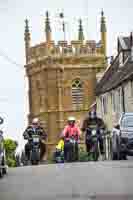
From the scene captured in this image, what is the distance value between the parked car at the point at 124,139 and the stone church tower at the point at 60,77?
78.3 feet

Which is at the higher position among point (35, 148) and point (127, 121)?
point (127, 121)

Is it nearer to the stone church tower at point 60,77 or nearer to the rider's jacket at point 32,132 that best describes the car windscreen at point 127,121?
the rider's jacket at point 32,132

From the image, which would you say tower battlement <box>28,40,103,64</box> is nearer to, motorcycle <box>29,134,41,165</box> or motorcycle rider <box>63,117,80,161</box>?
motorcycle rider <box>63,117,80,161</box>

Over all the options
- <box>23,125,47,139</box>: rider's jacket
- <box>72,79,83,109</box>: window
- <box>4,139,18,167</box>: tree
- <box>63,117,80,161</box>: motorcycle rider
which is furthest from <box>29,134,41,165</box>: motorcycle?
<box>72,79,83,109</box>: window

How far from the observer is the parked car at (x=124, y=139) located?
76.9 feet

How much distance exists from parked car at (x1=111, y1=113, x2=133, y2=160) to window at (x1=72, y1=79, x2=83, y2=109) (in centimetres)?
3028

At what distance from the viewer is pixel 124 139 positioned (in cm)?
2358

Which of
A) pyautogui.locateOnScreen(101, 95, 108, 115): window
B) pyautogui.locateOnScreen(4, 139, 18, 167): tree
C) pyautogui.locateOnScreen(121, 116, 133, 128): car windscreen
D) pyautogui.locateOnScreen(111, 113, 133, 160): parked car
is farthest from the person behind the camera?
pyautogui.locateOnScreen(101, 95, 108, 115): window

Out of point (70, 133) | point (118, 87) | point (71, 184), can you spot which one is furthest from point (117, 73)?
point (71, 184)

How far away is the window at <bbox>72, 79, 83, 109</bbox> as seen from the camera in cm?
5679

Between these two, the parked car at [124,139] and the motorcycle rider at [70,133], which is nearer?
the motorcycle rider at [70,133]

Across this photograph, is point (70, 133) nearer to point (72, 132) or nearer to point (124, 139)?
point (72, 132)

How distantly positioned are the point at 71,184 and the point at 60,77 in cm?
4253

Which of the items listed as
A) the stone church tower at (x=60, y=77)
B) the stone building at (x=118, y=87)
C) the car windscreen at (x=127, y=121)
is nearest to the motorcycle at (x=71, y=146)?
the car windscreen at (x=127, y=121)
